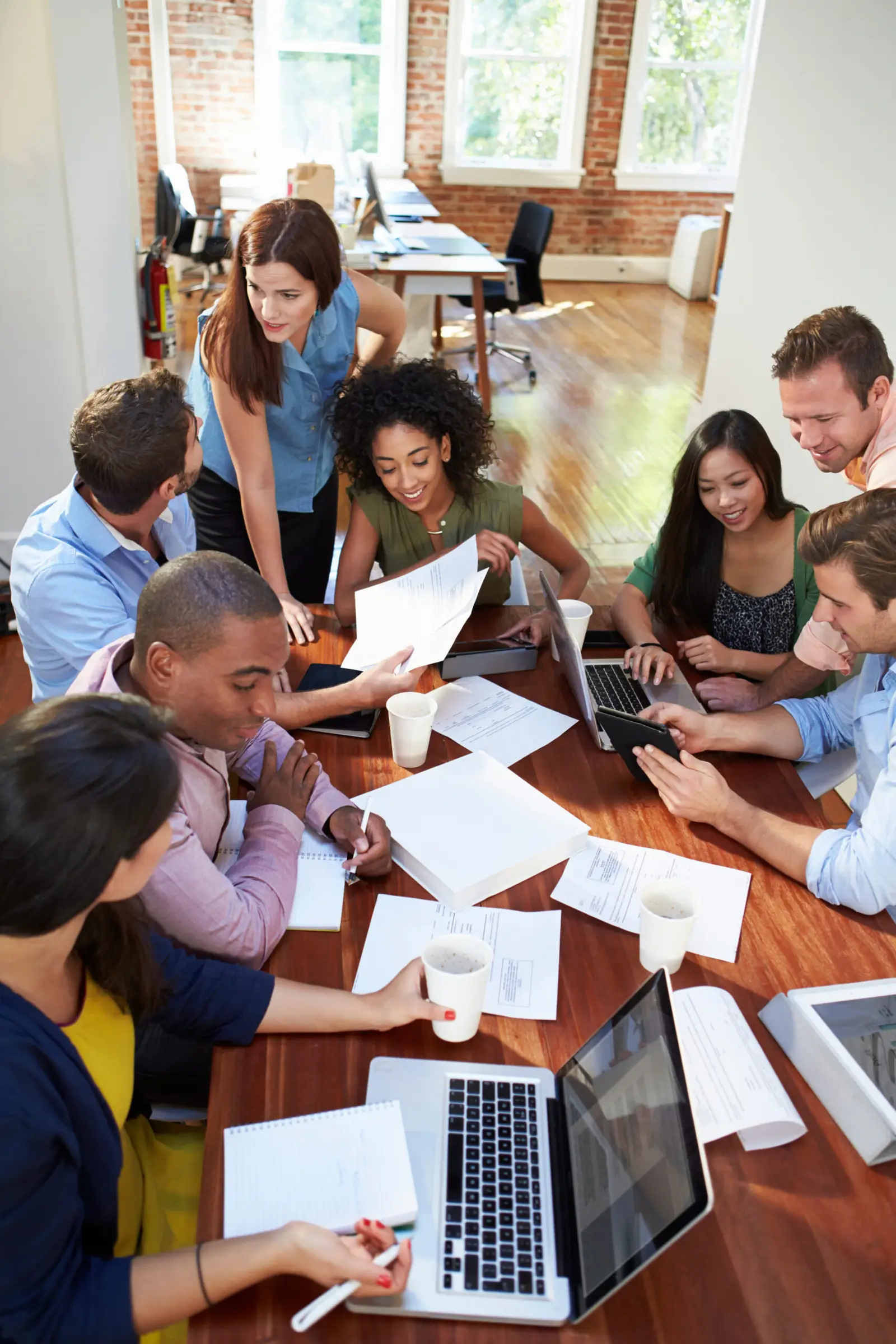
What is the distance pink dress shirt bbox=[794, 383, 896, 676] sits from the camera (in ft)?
5.82

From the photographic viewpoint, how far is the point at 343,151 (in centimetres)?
619

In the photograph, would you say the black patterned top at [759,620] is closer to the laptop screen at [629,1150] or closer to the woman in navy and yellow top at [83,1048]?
the laptop screen at [629,1150]

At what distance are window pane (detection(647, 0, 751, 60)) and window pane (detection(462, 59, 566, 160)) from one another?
0.75 m

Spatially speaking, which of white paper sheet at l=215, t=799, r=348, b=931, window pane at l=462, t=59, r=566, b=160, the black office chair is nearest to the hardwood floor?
the black office chair

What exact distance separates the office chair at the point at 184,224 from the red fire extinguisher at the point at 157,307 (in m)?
2.93

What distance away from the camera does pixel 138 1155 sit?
1.25 meters

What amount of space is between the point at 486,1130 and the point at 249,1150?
0.25 m

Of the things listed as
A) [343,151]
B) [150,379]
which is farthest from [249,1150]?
[343,151]

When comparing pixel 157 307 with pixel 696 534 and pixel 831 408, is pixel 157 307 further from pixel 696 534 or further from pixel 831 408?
pixel 831 408

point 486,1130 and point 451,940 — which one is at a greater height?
point 451,940

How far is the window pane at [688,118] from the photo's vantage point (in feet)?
26.0

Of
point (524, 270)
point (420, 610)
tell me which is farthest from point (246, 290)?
point (524, 270)

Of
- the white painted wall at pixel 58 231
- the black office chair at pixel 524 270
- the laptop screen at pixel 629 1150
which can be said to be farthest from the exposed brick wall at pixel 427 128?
the laptop screen at pixel 629 1150

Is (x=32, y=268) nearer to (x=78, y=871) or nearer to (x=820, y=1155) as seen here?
(x=78, y=871)
